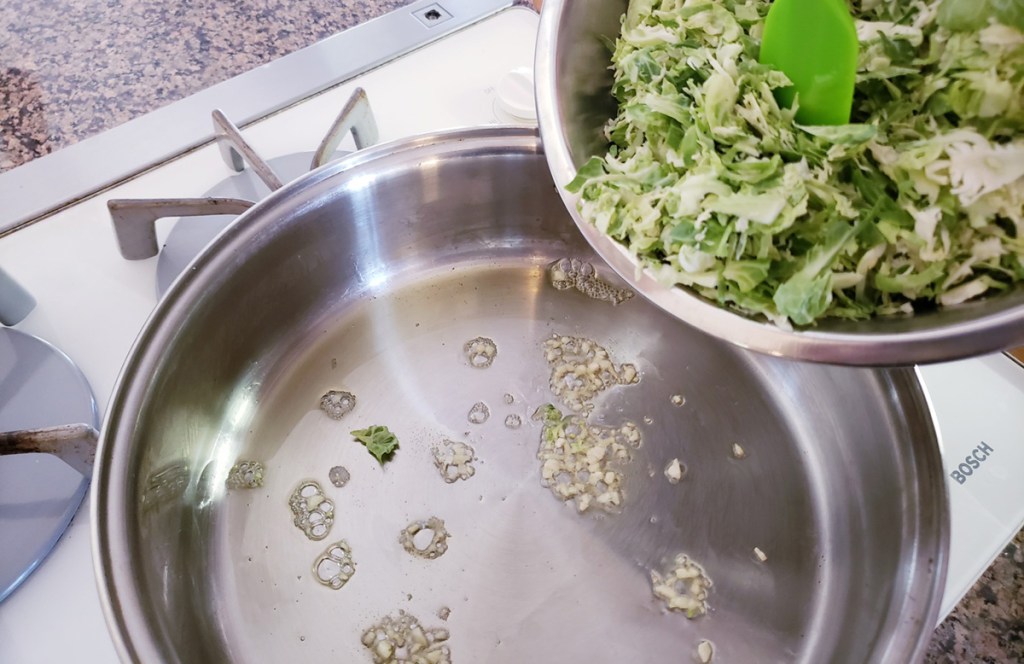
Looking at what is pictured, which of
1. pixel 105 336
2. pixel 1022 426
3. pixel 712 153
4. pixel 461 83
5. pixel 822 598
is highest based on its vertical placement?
pixel 712 153

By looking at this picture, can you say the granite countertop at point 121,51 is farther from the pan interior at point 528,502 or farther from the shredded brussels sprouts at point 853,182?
the shredded brussels sprouts at point 853,182

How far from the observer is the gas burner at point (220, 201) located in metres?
0.94

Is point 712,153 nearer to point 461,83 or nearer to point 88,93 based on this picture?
point 461,83

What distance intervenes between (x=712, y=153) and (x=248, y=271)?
0.61m

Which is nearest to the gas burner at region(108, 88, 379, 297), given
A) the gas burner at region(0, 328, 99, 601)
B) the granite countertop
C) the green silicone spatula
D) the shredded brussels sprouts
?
the gas burner at region(0, 328, 99, 601)

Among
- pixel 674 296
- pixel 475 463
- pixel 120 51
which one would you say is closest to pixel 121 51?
pixel 120 51

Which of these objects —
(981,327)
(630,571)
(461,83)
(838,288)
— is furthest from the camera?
(461,83)

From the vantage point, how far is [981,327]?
0.56m

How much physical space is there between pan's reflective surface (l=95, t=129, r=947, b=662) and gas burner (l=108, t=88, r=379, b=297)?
7 centimetres

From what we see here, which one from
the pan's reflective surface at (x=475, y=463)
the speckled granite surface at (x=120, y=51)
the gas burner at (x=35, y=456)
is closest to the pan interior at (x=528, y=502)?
the pan's reflective surface at (x=475, y=463)

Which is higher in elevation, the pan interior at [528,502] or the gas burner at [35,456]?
the gas burner at [35,456]

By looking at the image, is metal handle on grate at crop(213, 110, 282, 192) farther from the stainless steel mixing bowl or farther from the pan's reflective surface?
the stainless steel mixing bowl

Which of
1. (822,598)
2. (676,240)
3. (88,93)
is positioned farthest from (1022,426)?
(88,93)

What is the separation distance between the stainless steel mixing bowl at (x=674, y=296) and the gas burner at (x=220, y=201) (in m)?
0.39
